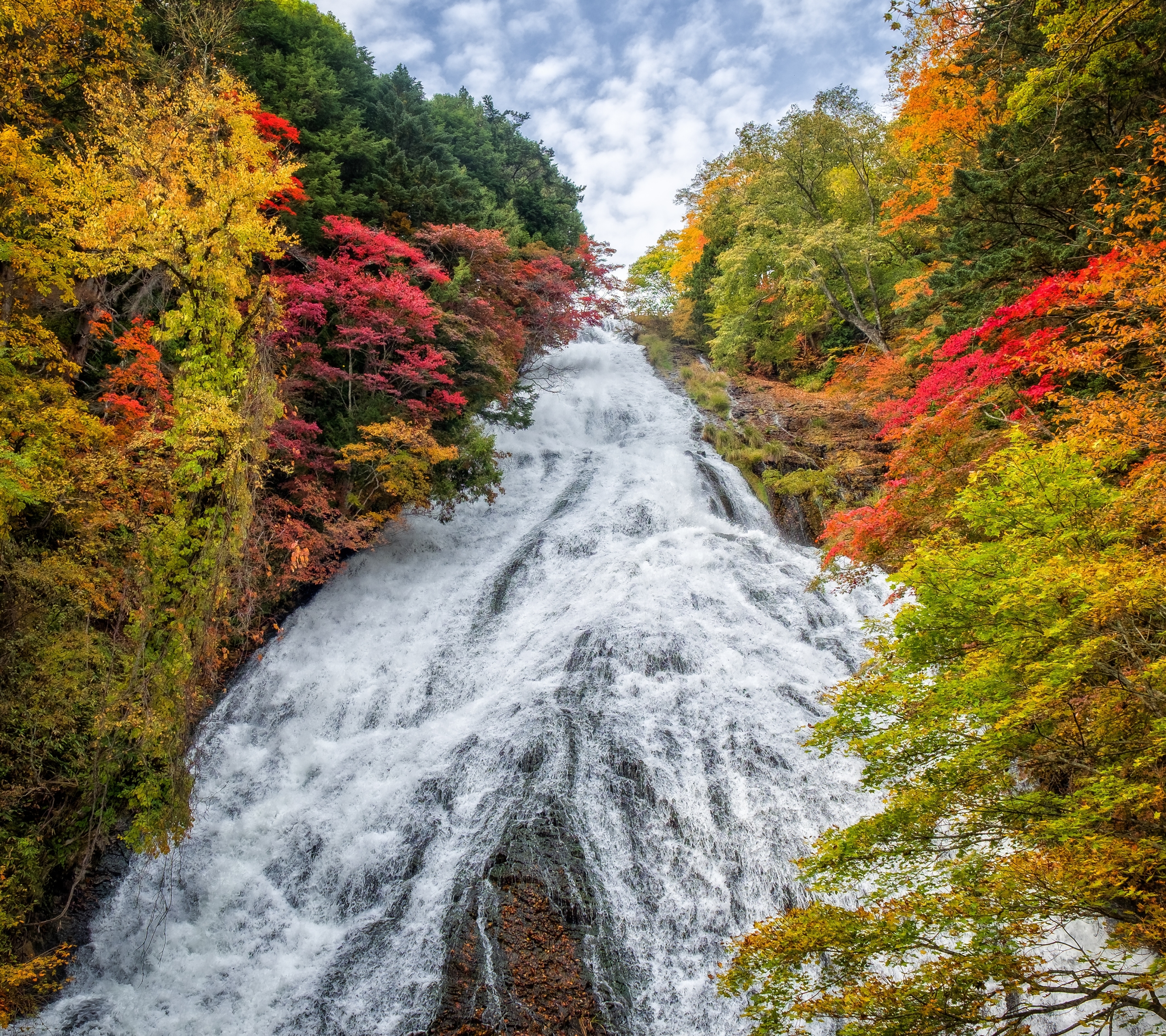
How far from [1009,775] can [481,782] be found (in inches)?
248

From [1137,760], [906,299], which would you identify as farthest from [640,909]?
[906,299]

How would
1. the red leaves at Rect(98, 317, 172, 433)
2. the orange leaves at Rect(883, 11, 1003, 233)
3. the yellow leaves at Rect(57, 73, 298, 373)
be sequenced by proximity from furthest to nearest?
the orange leaves at Rect(883, 11, 1003, 233) → the red leaves at Rect(98, 317, 172, 433) → the yellow leaves at Rect(57, 73, 298, 373)

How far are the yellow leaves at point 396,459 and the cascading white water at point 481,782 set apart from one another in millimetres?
1759

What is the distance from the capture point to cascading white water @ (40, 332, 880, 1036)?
6.88 metres

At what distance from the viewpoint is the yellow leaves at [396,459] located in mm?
12938

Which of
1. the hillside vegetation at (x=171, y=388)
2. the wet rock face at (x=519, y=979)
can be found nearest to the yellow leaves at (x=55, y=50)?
the hillside vegetation at (x=171, y=388)

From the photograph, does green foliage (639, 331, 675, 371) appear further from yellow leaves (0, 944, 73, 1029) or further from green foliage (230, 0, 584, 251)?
yellow leaves (0, 944, 73, 1029)

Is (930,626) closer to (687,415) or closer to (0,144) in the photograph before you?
(0,144)

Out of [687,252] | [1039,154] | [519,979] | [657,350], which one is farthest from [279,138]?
[687,252]

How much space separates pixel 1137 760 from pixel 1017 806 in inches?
34.2

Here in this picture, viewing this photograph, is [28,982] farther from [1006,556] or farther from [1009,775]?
[1006,556]

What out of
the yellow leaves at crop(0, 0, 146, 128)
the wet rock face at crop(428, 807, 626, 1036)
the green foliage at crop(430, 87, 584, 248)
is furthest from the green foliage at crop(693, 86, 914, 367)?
the wet rock face at crop(428, 807, 626, 1036)

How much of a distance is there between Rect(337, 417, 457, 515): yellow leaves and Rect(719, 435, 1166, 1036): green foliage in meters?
9.99

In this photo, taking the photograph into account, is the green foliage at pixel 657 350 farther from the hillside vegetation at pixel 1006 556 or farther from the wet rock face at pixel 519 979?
the wet rock face at pixel 519 979
